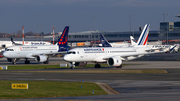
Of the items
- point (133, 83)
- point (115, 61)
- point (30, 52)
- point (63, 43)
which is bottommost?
point (133, 83)

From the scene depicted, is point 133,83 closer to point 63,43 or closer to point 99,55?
point 99,55

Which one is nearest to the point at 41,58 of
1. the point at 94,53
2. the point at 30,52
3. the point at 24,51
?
the point at 30,52

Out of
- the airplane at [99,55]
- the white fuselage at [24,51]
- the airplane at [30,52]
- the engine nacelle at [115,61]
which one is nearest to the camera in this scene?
the airplane at [99,55]

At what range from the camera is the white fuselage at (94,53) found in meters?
54.2

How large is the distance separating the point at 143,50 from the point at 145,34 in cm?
774

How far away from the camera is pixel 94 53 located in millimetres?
56656

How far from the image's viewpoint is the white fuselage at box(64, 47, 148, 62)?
54.2 m

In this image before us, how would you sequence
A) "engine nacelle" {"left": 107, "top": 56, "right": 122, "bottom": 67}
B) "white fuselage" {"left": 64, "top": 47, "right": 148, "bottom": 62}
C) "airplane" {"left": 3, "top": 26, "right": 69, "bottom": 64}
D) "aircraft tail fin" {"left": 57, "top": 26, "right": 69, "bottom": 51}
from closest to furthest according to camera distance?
"white fuselage" {"left": 64, "top": 47, "right": 148, "bottom": 62}, "engine nacelle" {"left": 107, "top": 56, "right": 122, "bottom": 67}, "airplane" {"left": 3, "top": 26, "right": 69, "bottom": 64}, "aircraft tail fin" {"left": 57, "top": 26, "right": 69, "bottom": 51}

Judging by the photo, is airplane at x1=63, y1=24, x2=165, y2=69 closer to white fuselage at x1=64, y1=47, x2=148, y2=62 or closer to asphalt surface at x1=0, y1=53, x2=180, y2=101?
white fuselage at x1=64, y1=47, x2=148, y2=62

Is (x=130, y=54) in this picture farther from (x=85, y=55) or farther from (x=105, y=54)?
(x=85, y=55)

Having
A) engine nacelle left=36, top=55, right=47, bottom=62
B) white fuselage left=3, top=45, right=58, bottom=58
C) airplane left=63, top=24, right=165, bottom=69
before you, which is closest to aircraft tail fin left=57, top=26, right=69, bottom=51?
white fuselage left=3, top=45, right=58, bottom=58

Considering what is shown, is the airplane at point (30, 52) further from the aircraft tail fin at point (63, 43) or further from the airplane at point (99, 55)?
the airplane at point (99, 55)

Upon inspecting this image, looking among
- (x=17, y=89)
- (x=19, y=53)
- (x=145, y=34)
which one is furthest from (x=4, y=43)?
(x=17, y=89)

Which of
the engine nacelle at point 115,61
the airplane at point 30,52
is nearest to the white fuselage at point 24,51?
the airplane at point 30,52
